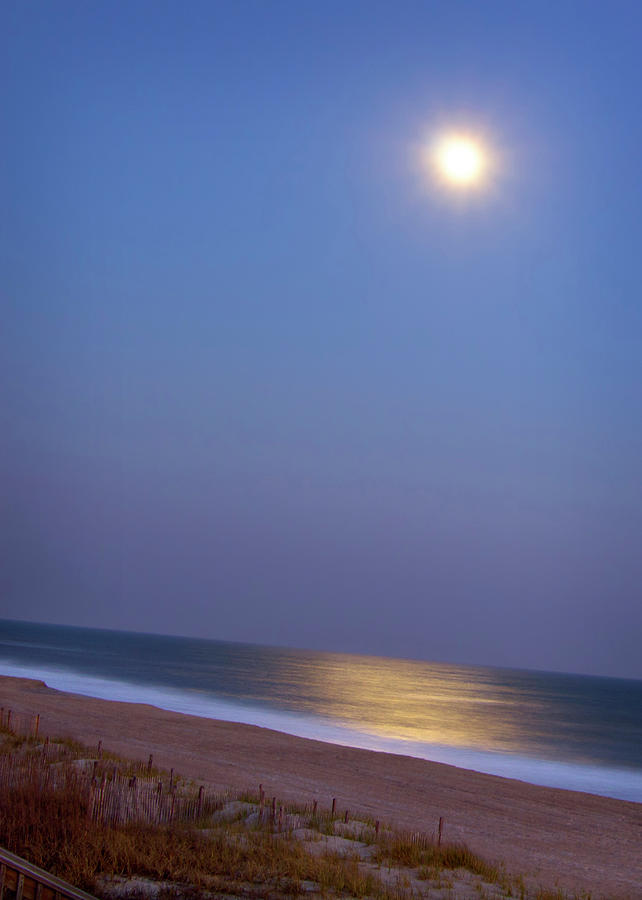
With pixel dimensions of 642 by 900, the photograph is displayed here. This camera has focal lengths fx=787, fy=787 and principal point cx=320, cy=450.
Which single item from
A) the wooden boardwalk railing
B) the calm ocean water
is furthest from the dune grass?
the calm ocean water

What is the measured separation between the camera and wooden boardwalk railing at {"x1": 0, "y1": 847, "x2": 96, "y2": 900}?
5.35 metres

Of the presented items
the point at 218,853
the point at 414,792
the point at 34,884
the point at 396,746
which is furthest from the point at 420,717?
the point at 34,884

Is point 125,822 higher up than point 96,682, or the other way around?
point 125,822

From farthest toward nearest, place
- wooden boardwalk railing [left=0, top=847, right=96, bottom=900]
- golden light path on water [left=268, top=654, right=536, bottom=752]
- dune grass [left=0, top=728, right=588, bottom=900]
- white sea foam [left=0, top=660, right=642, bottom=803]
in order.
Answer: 1. golden light path on water [left=268, top=654, right=536, bottom=752]
2. white sea foam [left=0, top=660, right=642, bottom=803]
3. dune grass [left=0, top=728, right=588, bottom=900]
4. wooden boardwalk railing [left=0, top=847, right=96, bottom=900]

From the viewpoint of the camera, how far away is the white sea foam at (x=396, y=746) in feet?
111

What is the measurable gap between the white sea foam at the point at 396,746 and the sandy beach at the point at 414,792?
5.54m

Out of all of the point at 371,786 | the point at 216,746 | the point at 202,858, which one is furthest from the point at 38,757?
the point at 216,746

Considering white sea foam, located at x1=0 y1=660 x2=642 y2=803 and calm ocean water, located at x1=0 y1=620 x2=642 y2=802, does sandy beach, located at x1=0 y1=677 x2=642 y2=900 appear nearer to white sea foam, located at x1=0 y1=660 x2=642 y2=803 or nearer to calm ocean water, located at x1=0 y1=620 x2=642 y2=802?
white sea foam, located at x1=0 y1=660 x2=642 y2=803

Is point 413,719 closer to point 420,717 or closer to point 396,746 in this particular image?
point 420,717

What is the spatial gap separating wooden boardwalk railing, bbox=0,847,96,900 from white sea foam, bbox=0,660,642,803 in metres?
29.0

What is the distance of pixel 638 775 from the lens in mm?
38812

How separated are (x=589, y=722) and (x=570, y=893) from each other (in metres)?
67.5

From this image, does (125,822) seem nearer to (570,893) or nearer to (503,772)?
(570,893)

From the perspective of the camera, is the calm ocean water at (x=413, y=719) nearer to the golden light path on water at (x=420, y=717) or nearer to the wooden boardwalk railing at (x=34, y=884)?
the golden light path on water at (x=420, y=717)
